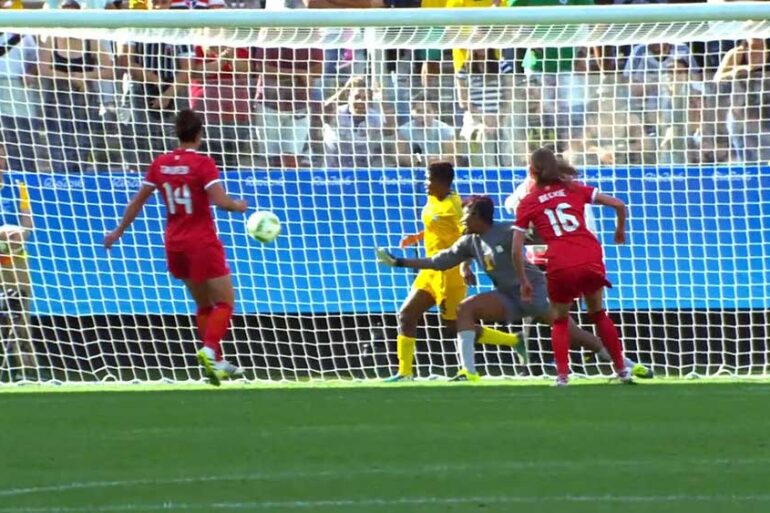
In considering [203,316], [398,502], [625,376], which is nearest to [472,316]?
[625,376]

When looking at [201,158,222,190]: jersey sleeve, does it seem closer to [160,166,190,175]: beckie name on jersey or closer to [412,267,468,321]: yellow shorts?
[160,166,190,175]: beckie name on jersey

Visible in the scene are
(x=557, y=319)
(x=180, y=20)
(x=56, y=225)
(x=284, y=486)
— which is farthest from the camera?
(x=56, y=225)

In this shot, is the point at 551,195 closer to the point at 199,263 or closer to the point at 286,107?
the point at 199,263

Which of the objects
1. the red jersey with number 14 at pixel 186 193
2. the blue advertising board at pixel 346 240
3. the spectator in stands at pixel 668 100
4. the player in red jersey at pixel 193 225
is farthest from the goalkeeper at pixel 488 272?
the spectator in stands at pixel 668 100

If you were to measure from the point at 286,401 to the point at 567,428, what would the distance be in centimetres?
239

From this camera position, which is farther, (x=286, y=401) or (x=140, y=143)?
(x=140, y=143)

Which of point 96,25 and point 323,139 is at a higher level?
point 96,25

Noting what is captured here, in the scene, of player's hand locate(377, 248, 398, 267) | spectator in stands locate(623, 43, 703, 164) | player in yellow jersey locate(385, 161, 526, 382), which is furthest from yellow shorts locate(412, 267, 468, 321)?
spectator in stands locate(623, 43, 703, 164)

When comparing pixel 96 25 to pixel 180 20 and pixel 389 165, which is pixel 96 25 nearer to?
pixel 180 20

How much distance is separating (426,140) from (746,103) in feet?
8.97

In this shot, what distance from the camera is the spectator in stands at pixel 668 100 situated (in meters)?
14.9

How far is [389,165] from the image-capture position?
15.4 m

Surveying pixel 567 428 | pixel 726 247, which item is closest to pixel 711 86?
pixel 726 247

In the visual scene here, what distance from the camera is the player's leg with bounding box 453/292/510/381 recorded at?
13320 mm
